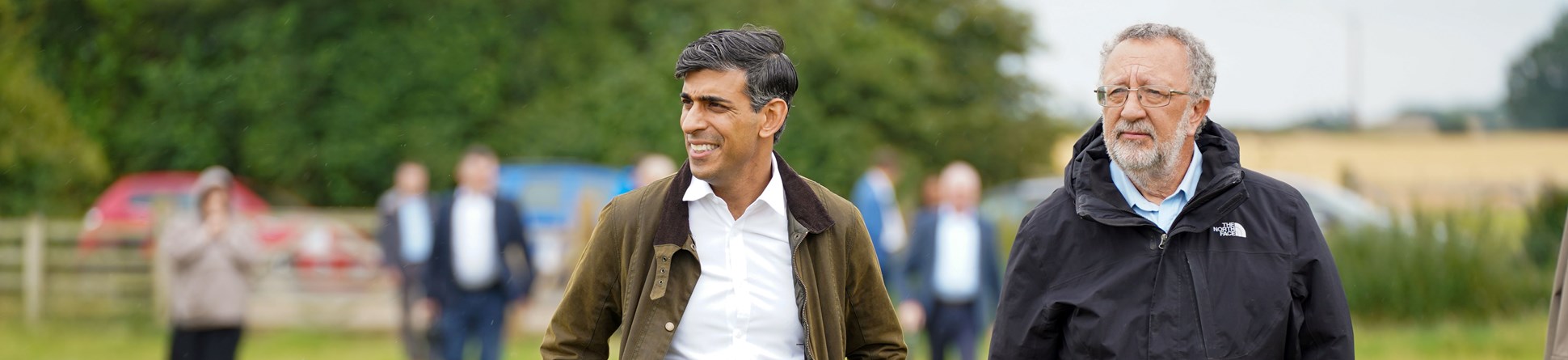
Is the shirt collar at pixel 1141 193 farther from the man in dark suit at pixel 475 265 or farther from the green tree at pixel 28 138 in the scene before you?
the green tree at pixel 28 138

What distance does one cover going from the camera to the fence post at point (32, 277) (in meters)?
16.3

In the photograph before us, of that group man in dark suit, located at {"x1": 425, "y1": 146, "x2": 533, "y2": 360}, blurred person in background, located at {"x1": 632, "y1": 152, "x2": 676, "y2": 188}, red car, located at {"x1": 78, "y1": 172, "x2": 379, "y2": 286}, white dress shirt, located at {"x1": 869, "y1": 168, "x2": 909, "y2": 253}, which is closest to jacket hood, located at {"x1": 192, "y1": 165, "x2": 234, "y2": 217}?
man in dark suit, located at {"x1": 425, "y1": 146, "x2": 533, "y2": 360}

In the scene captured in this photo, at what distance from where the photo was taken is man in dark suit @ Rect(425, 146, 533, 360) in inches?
414

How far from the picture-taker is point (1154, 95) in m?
3.86

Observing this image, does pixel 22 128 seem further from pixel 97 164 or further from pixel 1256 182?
pixel 1256 182

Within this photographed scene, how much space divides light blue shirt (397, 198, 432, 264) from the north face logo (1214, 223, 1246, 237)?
9096 millimetres

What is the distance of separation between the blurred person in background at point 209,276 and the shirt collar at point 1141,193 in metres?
6.79

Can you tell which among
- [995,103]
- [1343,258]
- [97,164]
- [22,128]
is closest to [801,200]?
[1343,258]

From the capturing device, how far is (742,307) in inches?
153

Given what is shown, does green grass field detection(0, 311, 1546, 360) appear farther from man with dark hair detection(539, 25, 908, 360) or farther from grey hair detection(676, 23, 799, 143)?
grey hair detection(676, 23, 799, 143)

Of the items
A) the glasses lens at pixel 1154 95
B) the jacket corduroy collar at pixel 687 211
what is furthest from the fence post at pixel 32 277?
the glasses lens at pixel 1154 95

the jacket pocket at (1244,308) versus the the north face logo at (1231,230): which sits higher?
the the north face logo at (1231,230)

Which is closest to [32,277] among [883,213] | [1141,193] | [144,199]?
[144,199]

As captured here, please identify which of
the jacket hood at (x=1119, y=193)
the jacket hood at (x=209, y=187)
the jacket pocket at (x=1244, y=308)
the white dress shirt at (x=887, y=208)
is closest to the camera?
the jacket pocket at (x=1244, y=308)
